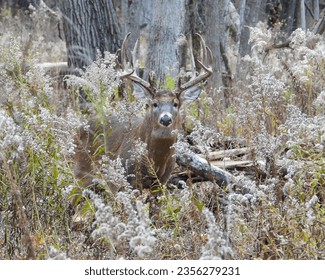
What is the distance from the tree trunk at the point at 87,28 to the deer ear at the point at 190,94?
241 cm

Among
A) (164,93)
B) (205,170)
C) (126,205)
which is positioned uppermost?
(126,205)

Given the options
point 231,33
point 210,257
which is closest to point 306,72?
point 210,257

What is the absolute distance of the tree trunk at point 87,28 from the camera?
10.0m

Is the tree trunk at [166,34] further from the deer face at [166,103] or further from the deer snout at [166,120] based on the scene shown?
the deer snout at [166,120]

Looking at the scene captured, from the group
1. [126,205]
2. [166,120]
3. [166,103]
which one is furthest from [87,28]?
[126,205]

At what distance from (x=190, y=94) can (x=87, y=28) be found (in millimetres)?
2682

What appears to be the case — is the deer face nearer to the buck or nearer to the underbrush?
the buck

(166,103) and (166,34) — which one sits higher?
(166,34)

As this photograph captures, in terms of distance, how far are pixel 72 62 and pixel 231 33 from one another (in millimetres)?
4834

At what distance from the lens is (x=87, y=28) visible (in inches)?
396

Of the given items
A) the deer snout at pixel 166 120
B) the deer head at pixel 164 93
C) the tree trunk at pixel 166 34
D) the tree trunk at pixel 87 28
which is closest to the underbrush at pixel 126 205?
the deer snout at pixel 166 120

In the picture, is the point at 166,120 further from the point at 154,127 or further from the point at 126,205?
the point at 126,205

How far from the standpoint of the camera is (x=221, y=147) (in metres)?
8.02

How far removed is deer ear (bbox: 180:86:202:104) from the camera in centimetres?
785
